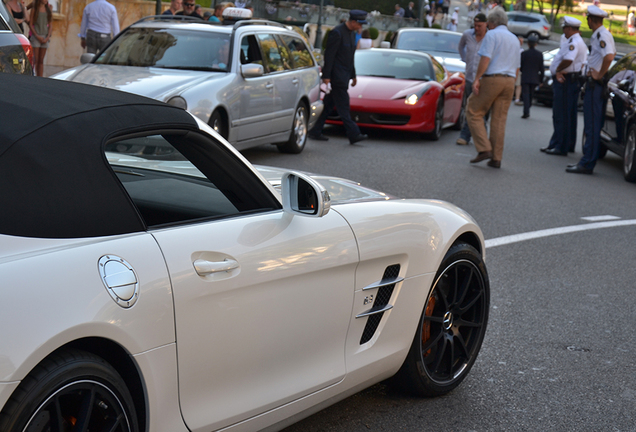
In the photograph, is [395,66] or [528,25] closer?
[395,66]

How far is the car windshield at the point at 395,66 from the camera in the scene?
45.1 ft

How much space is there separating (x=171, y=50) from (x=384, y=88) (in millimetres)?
4660

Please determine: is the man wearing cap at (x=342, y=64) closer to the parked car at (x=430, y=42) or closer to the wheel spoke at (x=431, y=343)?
the parked car at (x=430, y=42)

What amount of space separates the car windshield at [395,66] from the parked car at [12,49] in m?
7.95

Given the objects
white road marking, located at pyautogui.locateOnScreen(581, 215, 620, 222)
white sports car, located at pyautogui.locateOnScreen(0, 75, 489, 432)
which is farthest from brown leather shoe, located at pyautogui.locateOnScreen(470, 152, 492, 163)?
white sports car, located at pyautogui.locateOnScreen(0, 75, 489, 432)

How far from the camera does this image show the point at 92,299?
2068 millimetres

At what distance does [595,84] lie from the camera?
1122 cm

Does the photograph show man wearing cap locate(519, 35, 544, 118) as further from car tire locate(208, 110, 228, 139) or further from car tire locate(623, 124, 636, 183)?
car tire locate(208, 110, 228, 139)

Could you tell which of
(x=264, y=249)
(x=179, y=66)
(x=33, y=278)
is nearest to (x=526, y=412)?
(x=264, y=249)

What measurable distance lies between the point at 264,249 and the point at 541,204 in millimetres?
6958

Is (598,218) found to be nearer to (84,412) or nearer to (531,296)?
(531,296)

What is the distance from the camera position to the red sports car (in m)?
13.0

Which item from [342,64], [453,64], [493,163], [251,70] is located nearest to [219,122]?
[251,70]

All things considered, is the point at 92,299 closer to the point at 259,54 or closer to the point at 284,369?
the point at 284,369
